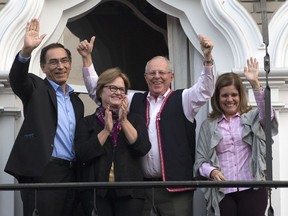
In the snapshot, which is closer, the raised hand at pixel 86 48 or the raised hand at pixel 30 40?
the raised hand at pixel 30 40

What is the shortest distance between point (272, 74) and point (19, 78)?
1907mm

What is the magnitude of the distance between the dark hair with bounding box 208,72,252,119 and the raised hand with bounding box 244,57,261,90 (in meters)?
0.09

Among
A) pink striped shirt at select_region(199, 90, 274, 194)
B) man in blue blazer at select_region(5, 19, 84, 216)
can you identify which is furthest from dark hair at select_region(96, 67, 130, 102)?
pink striped shirt at select_region(199, 90, 274, 194)

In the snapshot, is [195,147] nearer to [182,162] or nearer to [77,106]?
[182,162]

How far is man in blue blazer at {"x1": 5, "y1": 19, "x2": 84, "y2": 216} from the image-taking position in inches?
282

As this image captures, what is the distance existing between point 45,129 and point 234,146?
1257 millimetres

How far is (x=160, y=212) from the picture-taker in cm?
739

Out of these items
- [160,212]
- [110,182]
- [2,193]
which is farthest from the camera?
[2,193]

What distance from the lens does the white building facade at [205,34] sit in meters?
7.95

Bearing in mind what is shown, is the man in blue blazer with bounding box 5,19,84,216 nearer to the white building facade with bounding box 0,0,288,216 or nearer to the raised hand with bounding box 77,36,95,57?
the raised hand with bounding box 77,36,95,57

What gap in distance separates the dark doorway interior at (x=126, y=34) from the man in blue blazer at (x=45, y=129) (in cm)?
118

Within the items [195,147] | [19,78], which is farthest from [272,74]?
[19,78]

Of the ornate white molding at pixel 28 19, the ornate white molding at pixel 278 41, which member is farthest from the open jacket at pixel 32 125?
the ornate white molding at pixel 278 41

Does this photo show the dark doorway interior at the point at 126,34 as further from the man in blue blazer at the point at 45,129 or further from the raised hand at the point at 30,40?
the raised hand at the point at 30,40
